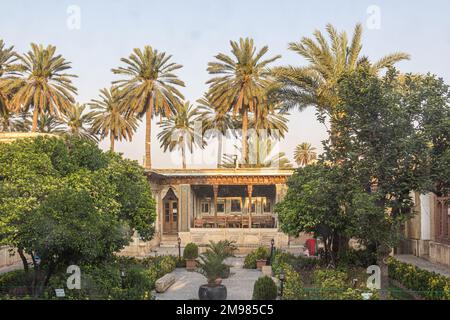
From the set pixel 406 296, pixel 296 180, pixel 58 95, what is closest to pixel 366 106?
pixel 406 296

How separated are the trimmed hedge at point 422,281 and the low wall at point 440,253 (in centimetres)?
557

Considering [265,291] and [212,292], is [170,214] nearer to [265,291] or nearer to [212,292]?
[212,292]

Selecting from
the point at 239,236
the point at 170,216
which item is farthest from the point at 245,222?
the point at 170,216

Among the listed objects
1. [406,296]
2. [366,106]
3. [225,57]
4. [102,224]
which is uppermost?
[225,57]

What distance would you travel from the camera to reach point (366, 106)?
16.9m

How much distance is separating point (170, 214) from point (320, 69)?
21562 millimetres

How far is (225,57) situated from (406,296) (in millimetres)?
30250

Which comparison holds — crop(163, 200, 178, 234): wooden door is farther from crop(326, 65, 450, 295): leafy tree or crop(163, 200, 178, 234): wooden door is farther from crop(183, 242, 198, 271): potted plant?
crop(326, 65, 450, 295): leafy tree

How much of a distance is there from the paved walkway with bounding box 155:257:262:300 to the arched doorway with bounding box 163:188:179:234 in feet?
50.8

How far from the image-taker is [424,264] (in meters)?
27.8

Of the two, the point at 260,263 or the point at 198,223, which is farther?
the point at 198,223

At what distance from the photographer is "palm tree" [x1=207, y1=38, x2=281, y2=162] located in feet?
143

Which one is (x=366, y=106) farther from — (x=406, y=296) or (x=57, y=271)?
(x=57, y=271)
